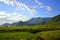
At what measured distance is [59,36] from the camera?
19.0 meters

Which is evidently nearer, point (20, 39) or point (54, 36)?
point (54, 36)

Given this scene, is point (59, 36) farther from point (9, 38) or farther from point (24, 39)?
point (9, 38)

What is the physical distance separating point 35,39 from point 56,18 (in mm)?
82508

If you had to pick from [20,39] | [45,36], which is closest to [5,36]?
[20,39]

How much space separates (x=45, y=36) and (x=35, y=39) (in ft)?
6.33

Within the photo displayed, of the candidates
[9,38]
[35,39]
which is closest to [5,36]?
[9,38]

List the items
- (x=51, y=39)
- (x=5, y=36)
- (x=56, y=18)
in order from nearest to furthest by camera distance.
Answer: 1. (x=51, y=39)
2. (x=5, y=36)
3. (x=56, y=18)

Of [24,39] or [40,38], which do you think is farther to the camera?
[24,39]

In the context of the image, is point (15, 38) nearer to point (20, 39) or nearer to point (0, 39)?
point (20, 39)

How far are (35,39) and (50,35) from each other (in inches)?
97.4

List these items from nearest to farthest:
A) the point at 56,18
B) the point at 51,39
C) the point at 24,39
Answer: the point at 51,39, the point at 24,39, the point at 56,18

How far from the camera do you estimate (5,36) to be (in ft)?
76.6

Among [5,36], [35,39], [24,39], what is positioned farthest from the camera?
[5,36]

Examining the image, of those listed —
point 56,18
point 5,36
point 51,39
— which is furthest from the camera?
point 56,18
